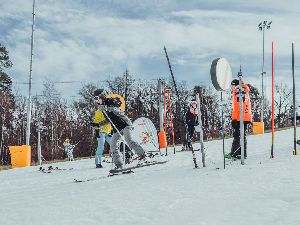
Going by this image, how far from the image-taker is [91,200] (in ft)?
16.6

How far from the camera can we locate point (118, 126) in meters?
8.73

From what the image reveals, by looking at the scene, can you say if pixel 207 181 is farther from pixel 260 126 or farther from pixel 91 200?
pixel 260 126

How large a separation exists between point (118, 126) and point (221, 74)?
265cm

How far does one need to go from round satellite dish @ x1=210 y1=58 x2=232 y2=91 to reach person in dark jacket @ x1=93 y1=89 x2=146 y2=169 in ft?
7.68

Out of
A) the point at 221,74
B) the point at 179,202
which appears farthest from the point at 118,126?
the point at 179,202

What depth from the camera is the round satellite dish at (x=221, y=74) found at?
6.96 m

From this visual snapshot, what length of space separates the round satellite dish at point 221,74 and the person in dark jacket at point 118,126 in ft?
7.68

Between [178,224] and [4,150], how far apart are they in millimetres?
50853

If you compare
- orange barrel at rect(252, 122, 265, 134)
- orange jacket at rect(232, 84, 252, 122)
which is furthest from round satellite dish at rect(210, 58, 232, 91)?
orange barrel at rect(252, 122, 265, 134)

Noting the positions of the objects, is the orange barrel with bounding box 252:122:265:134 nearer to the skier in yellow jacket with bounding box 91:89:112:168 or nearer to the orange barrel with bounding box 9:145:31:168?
the orange barrel with bounding box 9:145:31:168

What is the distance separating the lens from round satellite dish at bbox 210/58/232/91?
274 inches

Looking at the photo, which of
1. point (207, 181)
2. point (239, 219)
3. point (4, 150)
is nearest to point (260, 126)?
point (207, 181)

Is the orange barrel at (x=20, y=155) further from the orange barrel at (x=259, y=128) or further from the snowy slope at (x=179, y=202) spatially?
the orange barrel at (x=259, y=128)

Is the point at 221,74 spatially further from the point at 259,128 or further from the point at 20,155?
the point at 259,128
